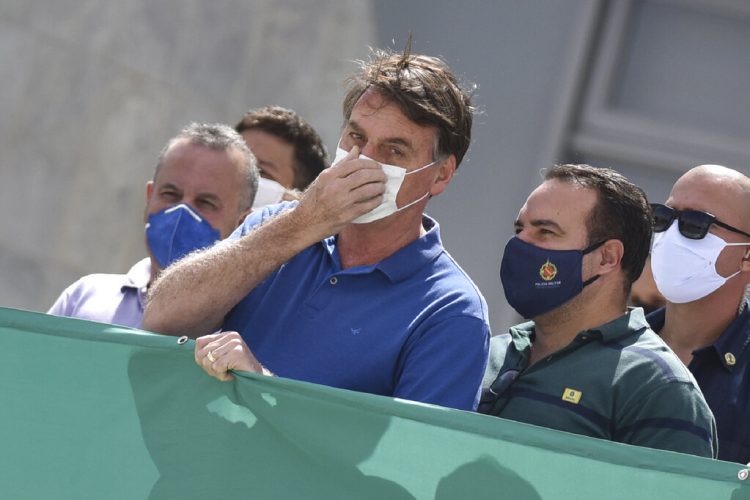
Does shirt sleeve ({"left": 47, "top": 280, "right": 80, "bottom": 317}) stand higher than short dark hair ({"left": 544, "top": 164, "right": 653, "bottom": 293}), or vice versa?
short dark hair ({"left": 544, "top": 164, "right": 653, "bottom": 293})

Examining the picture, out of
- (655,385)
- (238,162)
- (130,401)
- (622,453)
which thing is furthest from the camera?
(238,162)

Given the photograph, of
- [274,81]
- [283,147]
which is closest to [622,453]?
[283,147]

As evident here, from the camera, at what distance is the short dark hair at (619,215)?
3717 millimetres

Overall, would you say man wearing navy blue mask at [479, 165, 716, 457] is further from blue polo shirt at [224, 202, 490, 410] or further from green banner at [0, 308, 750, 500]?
green banner at [0, 308, 750, 500]

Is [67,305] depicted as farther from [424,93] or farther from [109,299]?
[424,93]

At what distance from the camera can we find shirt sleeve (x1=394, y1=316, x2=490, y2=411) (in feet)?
9.80

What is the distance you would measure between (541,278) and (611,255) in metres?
0.23

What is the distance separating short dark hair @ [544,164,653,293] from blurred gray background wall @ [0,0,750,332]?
3209 millimetres

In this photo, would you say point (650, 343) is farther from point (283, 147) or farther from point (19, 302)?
point (19, 302)

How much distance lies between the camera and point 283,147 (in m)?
5.16

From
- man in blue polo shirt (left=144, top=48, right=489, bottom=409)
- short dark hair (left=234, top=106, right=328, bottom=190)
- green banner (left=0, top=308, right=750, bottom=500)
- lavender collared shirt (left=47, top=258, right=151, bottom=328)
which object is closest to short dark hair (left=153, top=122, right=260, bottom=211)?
lavender collared shirt (left=47, top=258, right=151, bottom=328)

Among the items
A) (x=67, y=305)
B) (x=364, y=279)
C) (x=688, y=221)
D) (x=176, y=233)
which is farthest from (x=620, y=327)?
(x=67, y=305)

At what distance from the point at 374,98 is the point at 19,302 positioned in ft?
14.3

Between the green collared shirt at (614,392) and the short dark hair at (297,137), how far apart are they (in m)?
1.80
